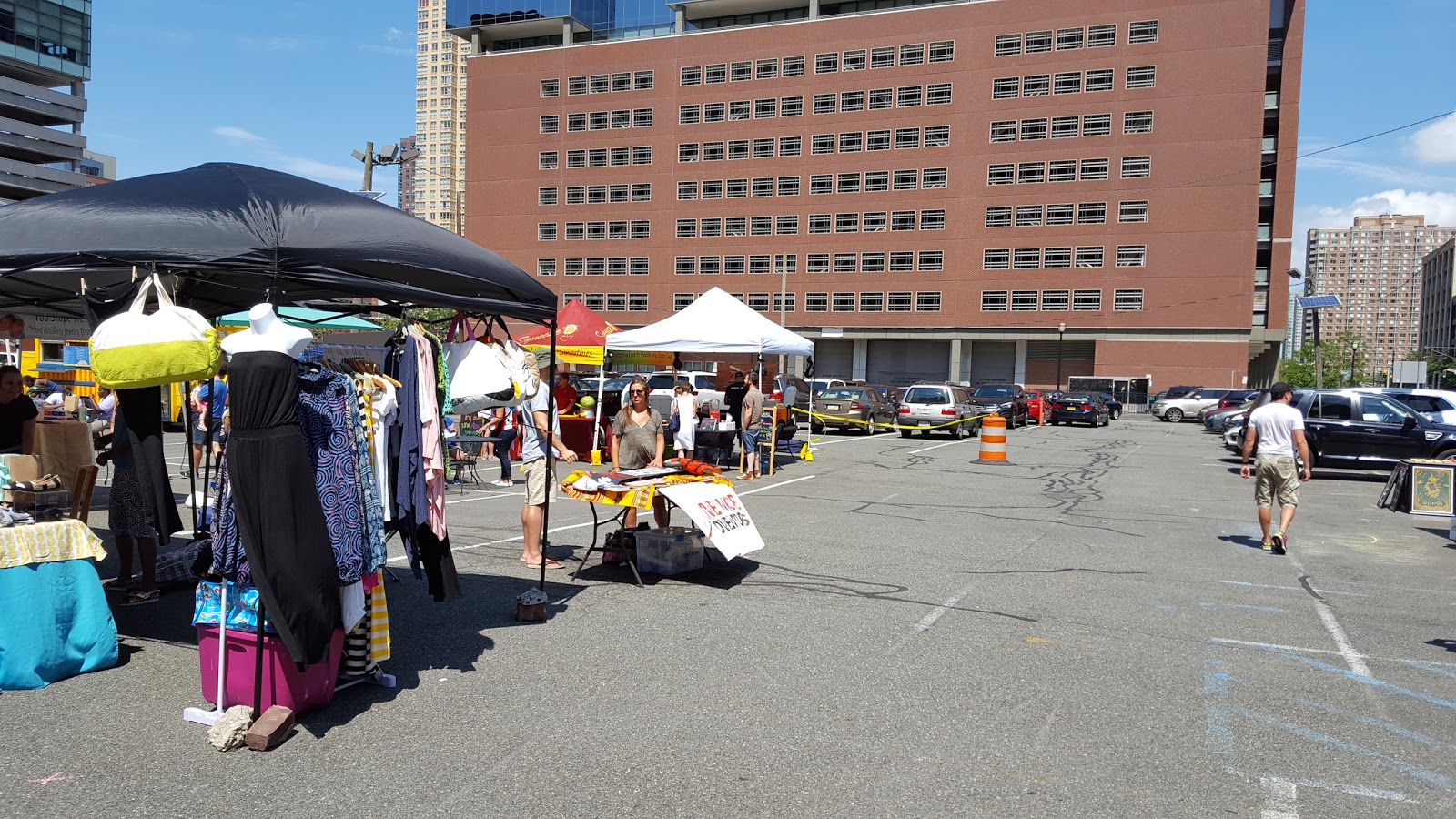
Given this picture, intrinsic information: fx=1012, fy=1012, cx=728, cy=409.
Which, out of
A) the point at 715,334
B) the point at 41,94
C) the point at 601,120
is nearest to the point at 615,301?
the point at 601,120

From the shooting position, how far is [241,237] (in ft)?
17.0

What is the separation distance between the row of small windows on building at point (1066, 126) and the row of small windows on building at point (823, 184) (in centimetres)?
437

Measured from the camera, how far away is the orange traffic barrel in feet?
71.7

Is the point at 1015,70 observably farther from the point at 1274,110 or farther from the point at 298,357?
the point at 298,357

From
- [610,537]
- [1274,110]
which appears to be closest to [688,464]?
[610,537]

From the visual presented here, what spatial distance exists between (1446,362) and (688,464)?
108 metres

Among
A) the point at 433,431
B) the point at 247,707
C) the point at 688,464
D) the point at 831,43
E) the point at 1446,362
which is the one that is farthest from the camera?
the point at 1446,362

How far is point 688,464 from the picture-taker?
30.0 feet

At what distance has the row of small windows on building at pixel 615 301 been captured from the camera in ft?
244

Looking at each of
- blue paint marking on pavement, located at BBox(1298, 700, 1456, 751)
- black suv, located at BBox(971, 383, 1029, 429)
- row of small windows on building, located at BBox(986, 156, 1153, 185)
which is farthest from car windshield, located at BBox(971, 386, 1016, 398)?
blue paint marking on pavement, located at BBox(1298, 700, 1456, 751)

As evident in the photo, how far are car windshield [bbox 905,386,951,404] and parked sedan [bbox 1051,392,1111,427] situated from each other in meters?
12.9

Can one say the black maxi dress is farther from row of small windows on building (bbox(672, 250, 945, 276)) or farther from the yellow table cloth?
row of small windows on building (bbox(672, 250, 945, 276))


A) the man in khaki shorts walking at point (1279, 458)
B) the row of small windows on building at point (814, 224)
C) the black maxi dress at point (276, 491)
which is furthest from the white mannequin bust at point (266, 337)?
the row of small windows on building at point (814, 224)

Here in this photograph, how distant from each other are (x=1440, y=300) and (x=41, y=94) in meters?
163
